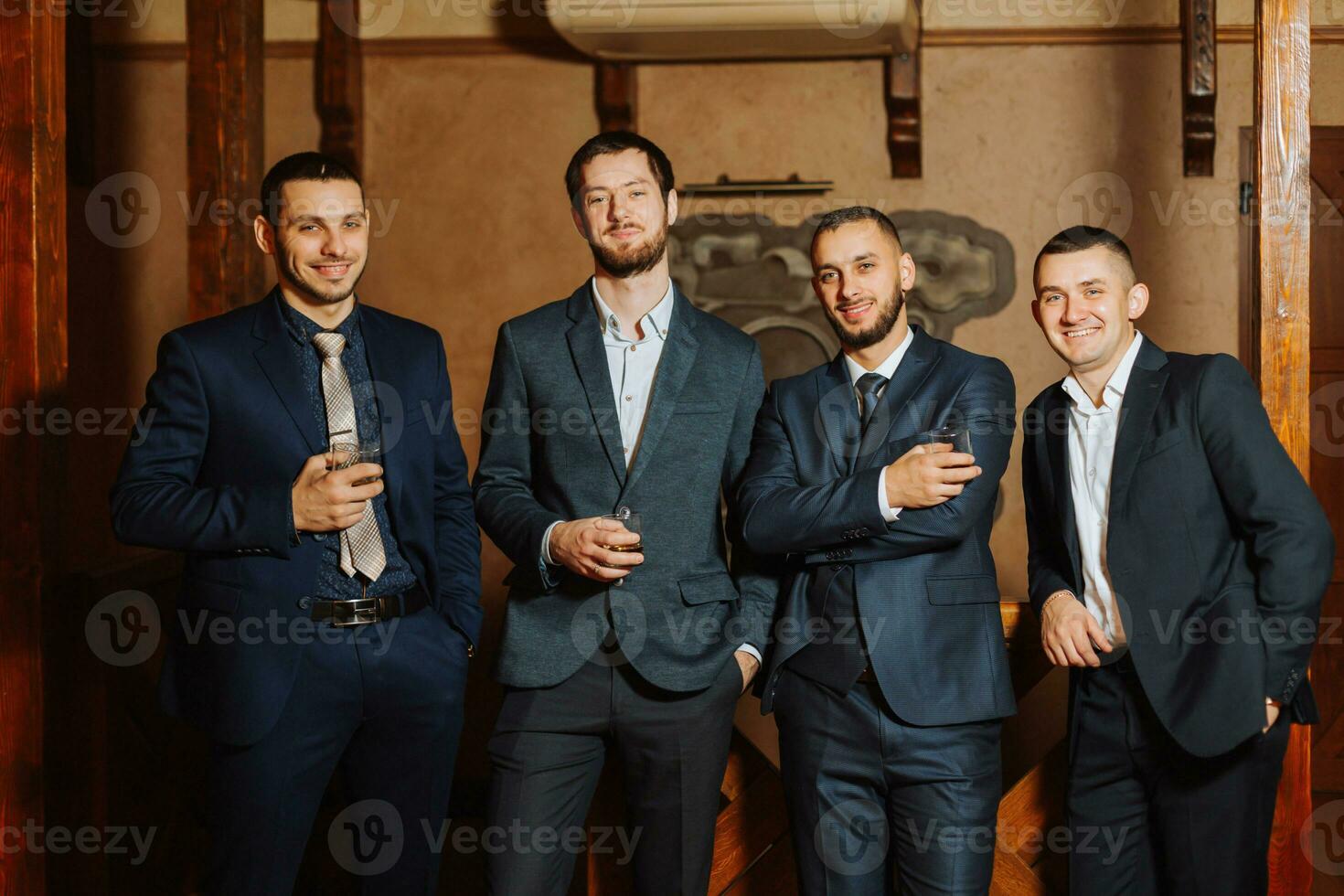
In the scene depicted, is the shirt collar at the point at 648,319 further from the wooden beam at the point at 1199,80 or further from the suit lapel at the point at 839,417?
the wooden beam at the point at 1199,80

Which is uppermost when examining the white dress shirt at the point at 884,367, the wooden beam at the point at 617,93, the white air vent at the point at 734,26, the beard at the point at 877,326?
the white air vent at the point at 734,26

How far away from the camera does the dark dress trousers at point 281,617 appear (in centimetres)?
205

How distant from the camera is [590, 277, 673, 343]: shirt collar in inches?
89.7

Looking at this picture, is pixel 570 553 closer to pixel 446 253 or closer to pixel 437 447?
pixel 437 447

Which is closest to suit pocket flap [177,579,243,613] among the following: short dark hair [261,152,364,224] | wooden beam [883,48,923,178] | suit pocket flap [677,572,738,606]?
short dark hair [261,152,364,224]

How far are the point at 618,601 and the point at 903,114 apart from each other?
134 inches

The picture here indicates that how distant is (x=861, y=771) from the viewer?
2.08 metres

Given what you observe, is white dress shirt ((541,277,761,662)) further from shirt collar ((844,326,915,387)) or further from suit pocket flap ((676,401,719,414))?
shirt collar ((844,326,915,387))

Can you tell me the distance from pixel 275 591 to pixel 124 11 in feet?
14.1

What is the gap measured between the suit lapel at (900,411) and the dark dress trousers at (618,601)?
0.86 feet

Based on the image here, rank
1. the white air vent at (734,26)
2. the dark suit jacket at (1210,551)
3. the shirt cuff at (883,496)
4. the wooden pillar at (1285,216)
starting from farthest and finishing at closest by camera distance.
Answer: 1. the white air vent at (734,26)
2. the wooden pillar at (1285,216)
3. the shirt cuff at (883,496)
4. the dark suit jacket at (1210,551)

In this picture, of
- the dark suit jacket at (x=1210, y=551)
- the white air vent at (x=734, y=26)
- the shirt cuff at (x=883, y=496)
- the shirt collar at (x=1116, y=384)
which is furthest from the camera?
the white air vent at (x=734, y=26)

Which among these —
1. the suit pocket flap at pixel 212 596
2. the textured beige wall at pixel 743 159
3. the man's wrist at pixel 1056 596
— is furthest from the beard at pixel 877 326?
the textured beige wall at pixel 743 159

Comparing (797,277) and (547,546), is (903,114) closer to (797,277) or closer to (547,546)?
(797,277)
